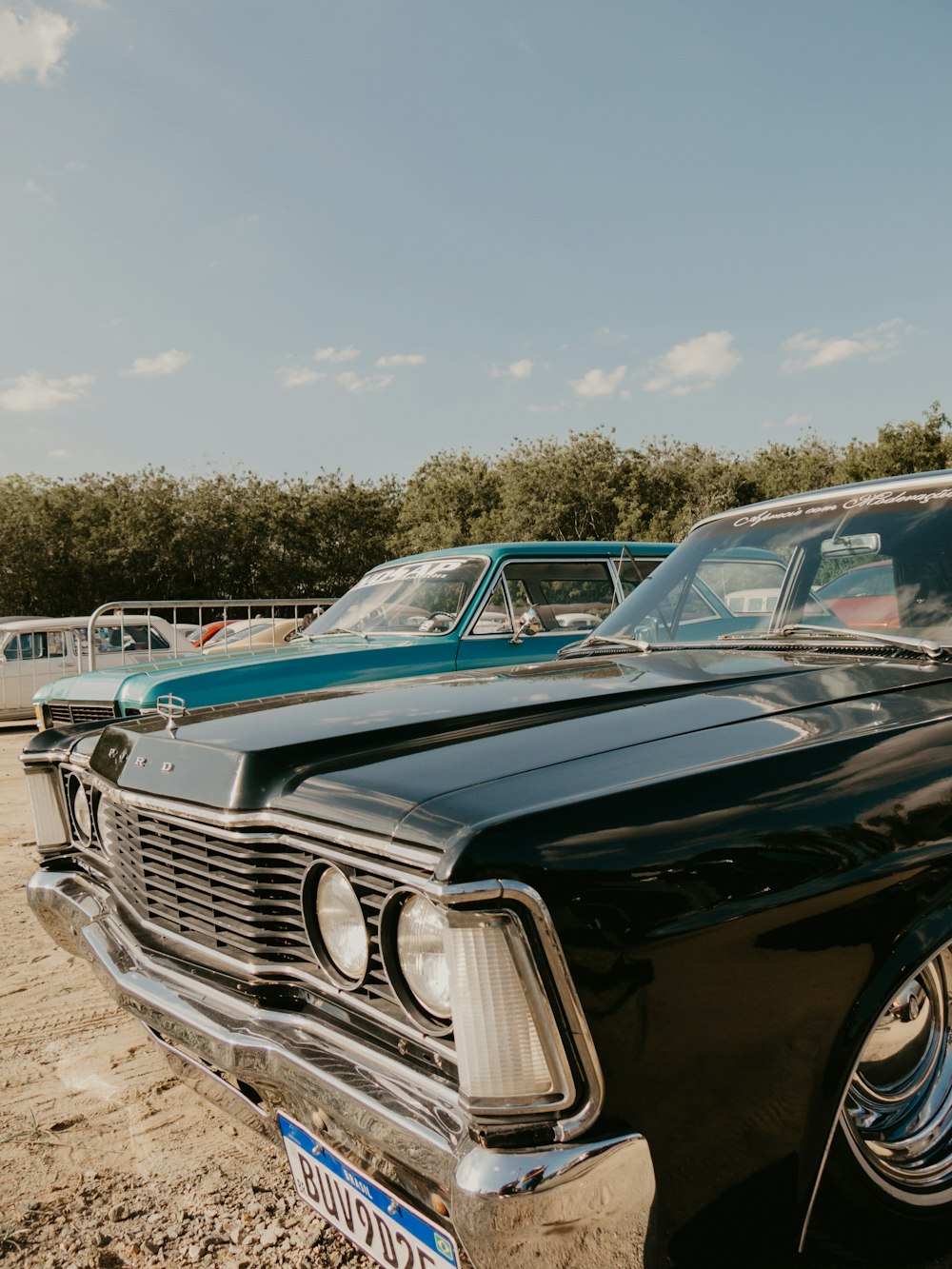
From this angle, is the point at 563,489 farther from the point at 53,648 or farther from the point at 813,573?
the point at 813,573

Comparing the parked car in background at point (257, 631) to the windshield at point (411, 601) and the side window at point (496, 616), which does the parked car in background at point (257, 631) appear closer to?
the windshield at point (411, 601)

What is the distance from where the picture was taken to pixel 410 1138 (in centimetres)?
142

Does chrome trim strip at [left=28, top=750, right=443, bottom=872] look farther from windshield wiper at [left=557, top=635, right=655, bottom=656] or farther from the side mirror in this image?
the side mirror

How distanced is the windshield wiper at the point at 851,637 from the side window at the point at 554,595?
9.88ft

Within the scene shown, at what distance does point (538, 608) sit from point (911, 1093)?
416 centimetres

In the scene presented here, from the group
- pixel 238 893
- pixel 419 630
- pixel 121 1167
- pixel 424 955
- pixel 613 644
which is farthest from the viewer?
pixel 419 630

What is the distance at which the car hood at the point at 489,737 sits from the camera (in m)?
1.62

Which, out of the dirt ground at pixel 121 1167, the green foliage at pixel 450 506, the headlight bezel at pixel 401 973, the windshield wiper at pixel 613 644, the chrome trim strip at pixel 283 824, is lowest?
the dirt ground at pixel 121 1167

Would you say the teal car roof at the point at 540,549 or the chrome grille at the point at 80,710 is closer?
the chrome grille at the point at 80,710

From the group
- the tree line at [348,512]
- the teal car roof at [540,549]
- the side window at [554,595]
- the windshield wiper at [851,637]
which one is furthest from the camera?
the tree line at [348,512]

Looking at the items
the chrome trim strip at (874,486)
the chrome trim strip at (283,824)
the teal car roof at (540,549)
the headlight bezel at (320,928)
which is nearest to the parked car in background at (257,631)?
the teal car roof at (540,549)

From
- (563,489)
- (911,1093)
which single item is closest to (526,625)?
(911,1093)

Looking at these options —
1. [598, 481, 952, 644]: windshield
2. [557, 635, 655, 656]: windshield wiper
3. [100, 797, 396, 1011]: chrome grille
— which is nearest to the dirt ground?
[100, 797, 396, 1011]: chrome grille

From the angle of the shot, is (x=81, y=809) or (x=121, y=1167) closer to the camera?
(x=121, y=1167)
